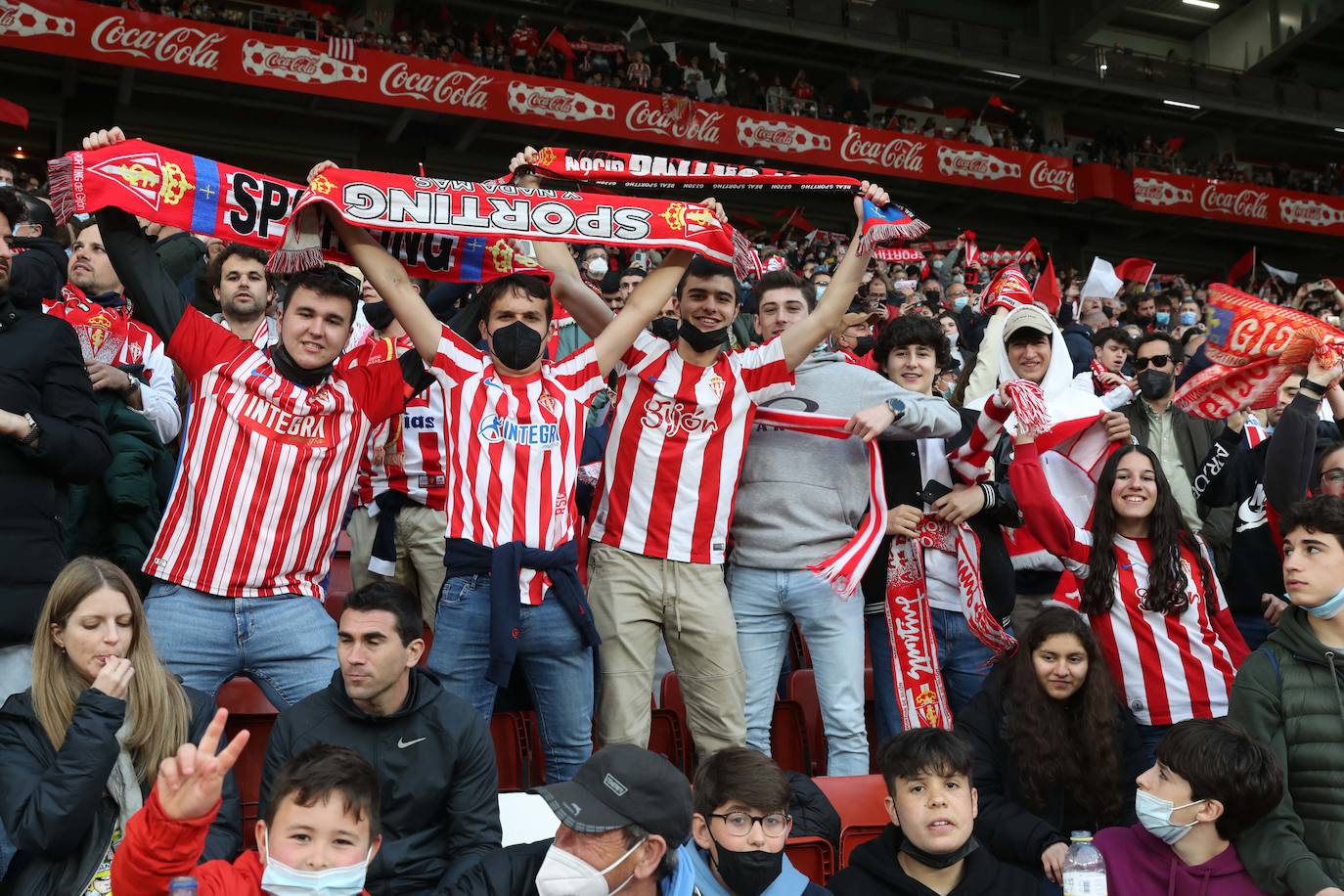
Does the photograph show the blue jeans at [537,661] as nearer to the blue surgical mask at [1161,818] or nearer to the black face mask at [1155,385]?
the blue surgical mask at [1161,818]

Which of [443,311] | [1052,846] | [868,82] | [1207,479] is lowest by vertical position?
[1052,846]

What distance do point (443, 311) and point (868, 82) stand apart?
24775 mm

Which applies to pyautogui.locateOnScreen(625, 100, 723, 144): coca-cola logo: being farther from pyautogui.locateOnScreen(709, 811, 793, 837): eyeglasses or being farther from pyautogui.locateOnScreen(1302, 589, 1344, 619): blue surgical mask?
pyautogui.locateOnScreen(709, 811, 793, 837): eyeglasses

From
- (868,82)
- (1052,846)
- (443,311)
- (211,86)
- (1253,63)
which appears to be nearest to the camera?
(1052,846)

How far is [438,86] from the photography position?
20.0m

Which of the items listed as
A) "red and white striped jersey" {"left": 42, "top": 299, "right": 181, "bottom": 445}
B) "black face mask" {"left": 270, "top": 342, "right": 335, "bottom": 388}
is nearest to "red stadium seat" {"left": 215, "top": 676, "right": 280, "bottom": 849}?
"black face mask" {"left": 270, "top": 342, "right": 335, "bottom": 388}

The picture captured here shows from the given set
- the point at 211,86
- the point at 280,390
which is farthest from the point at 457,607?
the point at 211,86

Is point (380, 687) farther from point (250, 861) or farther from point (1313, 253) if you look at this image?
point (1313, 253)

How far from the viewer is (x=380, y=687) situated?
3238 millimetres

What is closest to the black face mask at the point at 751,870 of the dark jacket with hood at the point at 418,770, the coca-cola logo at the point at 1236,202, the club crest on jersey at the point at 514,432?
the dark jacket with hood at the point at 418,770

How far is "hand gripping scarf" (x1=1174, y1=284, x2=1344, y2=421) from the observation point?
14.9 feet

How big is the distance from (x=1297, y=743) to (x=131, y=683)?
3.07 metres

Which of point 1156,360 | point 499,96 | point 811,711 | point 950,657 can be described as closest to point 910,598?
point 950,657

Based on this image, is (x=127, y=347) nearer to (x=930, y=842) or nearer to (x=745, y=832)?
(x=745, y=832)
